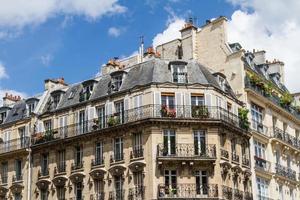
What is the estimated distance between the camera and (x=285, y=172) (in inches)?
1735

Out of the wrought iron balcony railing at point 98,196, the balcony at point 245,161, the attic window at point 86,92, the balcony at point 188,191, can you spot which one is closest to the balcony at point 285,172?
the balcony at point 245,161

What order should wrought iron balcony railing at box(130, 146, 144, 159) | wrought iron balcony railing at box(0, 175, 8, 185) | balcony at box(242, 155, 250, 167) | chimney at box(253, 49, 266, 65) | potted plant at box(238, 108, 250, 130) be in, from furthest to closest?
chimney at box(253, 49, 266, 65) < wrought iron balcony railing at box(0, 175, 8, 185) < potted plant at box(238, 108, 250, 130) < balcony at box(242, 155, 250, 167) < wrought iron balcony railing at box(130, 146, 144, 159)

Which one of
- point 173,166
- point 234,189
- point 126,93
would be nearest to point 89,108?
point 126,93

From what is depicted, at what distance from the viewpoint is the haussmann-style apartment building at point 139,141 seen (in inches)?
1437

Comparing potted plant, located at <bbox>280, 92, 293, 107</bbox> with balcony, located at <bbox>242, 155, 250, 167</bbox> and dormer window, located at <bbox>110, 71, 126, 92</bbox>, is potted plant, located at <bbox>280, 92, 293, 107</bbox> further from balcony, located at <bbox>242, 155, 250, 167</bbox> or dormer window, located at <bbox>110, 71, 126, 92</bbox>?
dormer window, located at <bbox>110, 71, 126, 92</bbox>

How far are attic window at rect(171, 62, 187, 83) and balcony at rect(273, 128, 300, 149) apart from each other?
857 centimetres

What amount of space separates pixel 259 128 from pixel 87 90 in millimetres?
11313

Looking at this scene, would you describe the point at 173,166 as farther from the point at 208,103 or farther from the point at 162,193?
the point at 208,103

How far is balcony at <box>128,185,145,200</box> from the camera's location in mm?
36081

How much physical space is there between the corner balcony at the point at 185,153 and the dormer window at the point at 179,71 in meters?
4.20

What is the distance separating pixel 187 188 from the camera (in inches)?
1417

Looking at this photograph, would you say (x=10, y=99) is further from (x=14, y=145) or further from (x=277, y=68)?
(x=277, y=68)

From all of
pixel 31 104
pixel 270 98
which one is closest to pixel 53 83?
pixel 31 104

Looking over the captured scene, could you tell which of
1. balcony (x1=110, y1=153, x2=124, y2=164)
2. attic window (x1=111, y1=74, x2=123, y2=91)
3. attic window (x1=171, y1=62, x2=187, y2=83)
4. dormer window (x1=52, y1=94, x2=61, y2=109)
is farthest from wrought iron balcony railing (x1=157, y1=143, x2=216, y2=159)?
dormer window (x1=52, y1=94, x2=61, y2=109)
